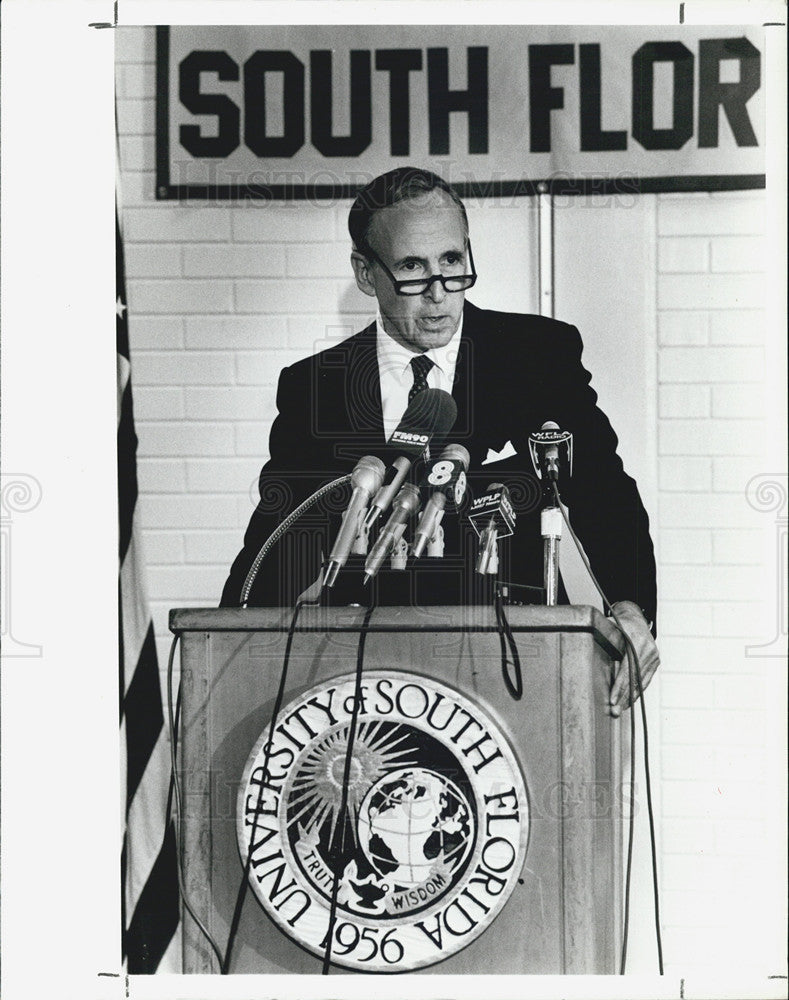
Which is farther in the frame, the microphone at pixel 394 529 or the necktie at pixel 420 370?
the necktie at pixel 420 370

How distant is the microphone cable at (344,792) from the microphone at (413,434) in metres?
0.24

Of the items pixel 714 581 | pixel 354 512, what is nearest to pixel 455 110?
pixel 354 512

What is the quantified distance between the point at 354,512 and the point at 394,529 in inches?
3.5

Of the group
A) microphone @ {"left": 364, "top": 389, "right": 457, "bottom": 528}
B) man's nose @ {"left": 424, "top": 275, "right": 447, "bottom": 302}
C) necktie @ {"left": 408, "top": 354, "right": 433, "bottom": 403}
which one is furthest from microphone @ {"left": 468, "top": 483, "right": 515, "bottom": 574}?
man's nose @ {"left": 424, "top": 275, "right": 447, "bottom": 302}

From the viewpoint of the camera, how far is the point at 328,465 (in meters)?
2.86

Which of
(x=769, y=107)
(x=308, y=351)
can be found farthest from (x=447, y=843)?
(x=769, y=107)

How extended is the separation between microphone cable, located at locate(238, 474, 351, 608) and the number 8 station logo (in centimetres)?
40

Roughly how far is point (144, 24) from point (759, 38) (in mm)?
1326

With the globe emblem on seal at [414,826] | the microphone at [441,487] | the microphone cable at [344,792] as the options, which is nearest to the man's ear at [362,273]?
the microphone at [441,487]

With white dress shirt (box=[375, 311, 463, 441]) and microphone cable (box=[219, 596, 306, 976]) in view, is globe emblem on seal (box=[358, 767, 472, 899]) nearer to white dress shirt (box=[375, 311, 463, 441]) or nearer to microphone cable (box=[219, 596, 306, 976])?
microphone cable (box=[219, 596, 306, 976])

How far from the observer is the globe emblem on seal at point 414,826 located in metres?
2.51

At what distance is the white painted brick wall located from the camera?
282 cm

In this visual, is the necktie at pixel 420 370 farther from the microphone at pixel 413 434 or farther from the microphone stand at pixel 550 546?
the microphone stand at pixel 550 546

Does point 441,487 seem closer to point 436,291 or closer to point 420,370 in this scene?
point 420,370
